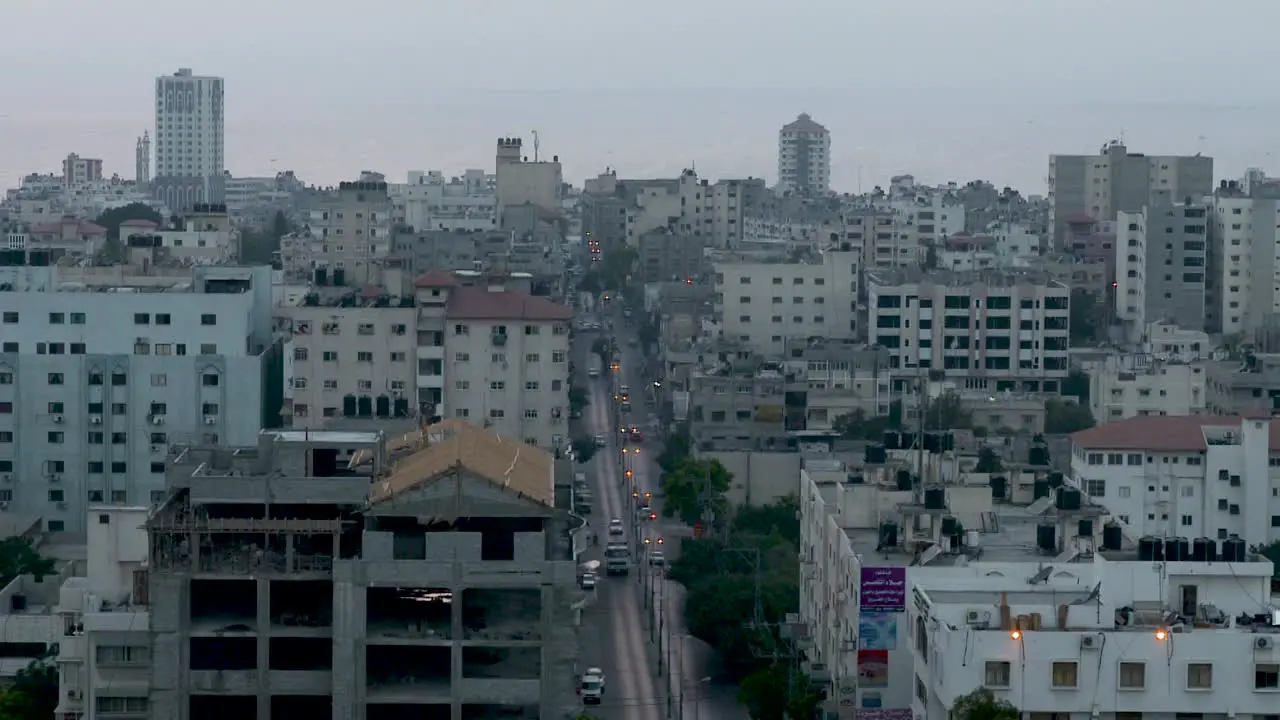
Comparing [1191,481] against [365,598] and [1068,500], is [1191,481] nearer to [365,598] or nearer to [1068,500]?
[1068,500]

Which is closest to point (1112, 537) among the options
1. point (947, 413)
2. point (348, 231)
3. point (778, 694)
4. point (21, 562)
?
point (778, 694)

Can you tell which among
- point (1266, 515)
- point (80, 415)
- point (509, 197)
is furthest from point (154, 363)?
point (509, 197)

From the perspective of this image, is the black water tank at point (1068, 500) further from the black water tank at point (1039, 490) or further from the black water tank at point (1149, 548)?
the black water tank at point (1149, 548)

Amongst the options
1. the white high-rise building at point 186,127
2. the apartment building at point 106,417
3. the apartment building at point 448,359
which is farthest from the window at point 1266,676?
the white high-rise building at point 186,127

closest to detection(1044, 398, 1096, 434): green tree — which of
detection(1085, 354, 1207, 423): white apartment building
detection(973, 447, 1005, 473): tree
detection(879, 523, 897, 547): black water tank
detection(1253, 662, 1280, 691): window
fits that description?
detection(1085, 354, 1207, 423): white apartment building

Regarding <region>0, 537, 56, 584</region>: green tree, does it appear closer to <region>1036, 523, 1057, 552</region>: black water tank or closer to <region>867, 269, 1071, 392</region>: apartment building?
<region>1036, 523, 1057, 552</region>: black water tank

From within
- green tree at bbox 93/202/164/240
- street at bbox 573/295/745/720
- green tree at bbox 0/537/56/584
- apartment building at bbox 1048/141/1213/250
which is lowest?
street at bbox 573/295/745/720
